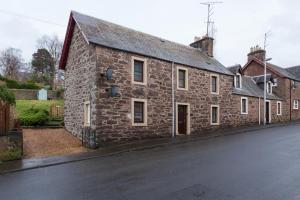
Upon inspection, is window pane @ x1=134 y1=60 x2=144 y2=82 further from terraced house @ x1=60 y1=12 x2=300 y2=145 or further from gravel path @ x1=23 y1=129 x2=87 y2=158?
gravel path @ x1=23 y1=129 x2=87 y2=158

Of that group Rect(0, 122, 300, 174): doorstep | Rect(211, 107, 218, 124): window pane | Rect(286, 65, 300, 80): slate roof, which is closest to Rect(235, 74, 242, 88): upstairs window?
Rect(211, 107, 218, 124): window pane

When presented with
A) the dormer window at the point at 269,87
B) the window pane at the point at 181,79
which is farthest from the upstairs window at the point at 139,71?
the dormer window at the point at 269,87

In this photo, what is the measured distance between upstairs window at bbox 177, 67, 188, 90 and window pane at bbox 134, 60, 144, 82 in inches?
131

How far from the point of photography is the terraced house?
15141 millimetres

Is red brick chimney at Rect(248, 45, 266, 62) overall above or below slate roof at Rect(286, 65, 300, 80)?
above

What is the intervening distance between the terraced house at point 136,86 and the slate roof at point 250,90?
5.05 feet

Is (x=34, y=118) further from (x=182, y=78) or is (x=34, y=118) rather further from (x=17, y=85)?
(x=17, y=85)

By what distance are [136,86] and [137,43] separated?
3384mm

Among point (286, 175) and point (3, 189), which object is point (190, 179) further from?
point (3, 189)

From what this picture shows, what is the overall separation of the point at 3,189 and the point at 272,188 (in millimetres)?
6880

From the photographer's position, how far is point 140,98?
16750mm

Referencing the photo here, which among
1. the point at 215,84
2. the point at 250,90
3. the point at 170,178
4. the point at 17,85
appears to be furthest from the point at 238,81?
the point at 17,85

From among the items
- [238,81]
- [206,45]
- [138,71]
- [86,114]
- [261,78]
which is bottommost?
[86,114]

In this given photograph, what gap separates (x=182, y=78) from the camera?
19.9m
